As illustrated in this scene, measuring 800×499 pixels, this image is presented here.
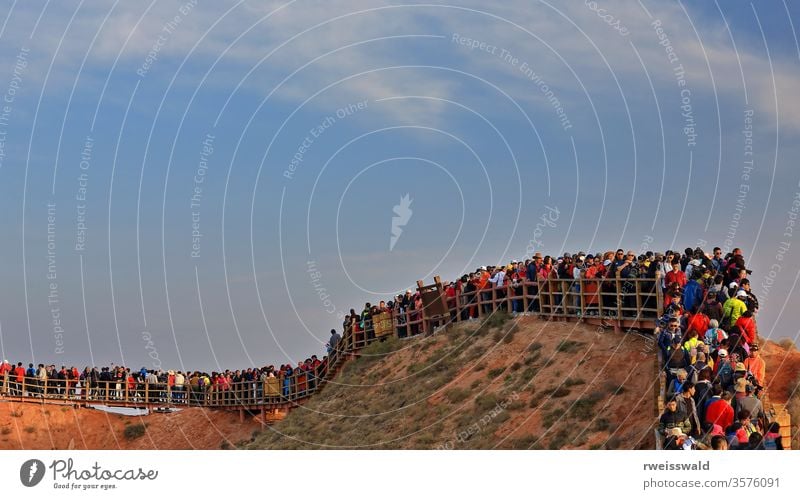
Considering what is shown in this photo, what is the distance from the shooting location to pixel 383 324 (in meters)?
48.0

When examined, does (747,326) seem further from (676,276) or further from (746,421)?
(746,421)

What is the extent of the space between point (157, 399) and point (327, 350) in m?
11.9

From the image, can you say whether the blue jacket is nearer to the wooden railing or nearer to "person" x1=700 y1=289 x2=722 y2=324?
"person" x1=700 y1=289 x2=722 y2=324

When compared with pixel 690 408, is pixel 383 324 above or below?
above

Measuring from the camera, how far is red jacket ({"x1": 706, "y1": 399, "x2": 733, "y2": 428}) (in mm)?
21750

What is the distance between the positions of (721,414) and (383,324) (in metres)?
27.1

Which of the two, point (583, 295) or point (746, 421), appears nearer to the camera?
point (746, 421)

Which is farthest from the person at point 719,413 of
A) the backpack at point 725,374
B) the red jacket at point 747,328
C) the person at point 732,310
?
the person at point 732,310

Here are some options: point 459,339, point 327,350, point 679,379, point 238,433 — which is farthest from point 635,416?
point 238,433

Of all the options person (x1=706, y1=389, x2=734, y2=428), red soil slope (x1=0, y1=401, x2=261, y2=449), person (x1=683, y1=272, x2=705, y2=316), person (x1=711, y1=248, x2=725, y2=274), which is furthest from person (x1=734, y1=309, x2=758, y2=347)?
red soil slope (x1=0, y1=401, x2=261, y2=449)

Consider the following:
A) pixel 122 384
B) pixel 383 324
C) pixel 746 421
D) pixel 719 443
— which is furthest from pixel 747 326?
pixel 122 384

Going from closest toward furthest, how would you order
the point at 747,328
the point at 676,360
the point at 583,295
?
the point at 676,360 < the point at 747,328 < the point at 583,295
